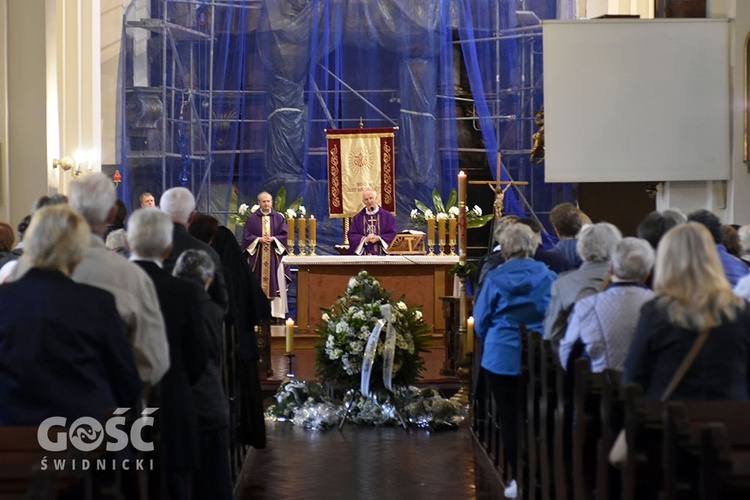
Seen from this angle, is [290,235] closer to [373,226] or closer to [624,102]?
[373,226]

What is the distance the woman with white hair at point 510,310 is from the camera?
276 inches

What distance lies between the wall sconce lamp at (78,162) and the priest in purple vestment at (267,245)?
2250 mm

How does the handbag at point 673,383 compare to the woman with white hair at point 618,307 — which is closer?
the handbag at point 673,383

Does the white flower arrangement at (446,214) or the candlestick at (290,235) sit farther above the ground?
the white flower arrangement at (446,214)

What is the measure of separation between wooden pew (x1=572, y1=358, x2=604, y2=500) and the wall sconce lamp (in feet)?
34.2

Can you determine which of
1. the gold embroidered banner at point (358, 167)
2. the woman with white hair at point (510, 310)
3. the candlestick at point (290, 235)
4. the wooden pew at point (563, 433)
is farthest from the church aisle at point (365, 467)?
the gold embroidered banner at point (358, 167)

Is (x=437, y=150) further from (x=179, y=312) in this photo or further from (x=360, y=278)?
(x=179, y=312)

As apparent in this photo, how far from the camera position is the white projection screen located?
430 inches

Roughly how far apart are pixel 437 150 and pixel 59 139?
564 centimetres

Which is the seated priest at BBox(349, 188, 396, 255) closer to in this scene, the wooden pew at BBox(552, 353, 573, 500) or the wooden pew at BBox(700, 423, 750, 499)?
the wooden pew at BBox(552, 353, 573, 500)

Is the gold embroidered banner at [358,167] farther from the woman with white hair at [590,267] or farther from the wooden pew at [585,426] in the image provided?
the wooden pew at [585,426]

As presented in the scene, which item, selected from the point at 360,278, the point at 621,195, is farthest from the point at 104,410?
the point at 621,195

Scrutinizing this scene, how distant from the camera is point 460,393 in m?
10.8
